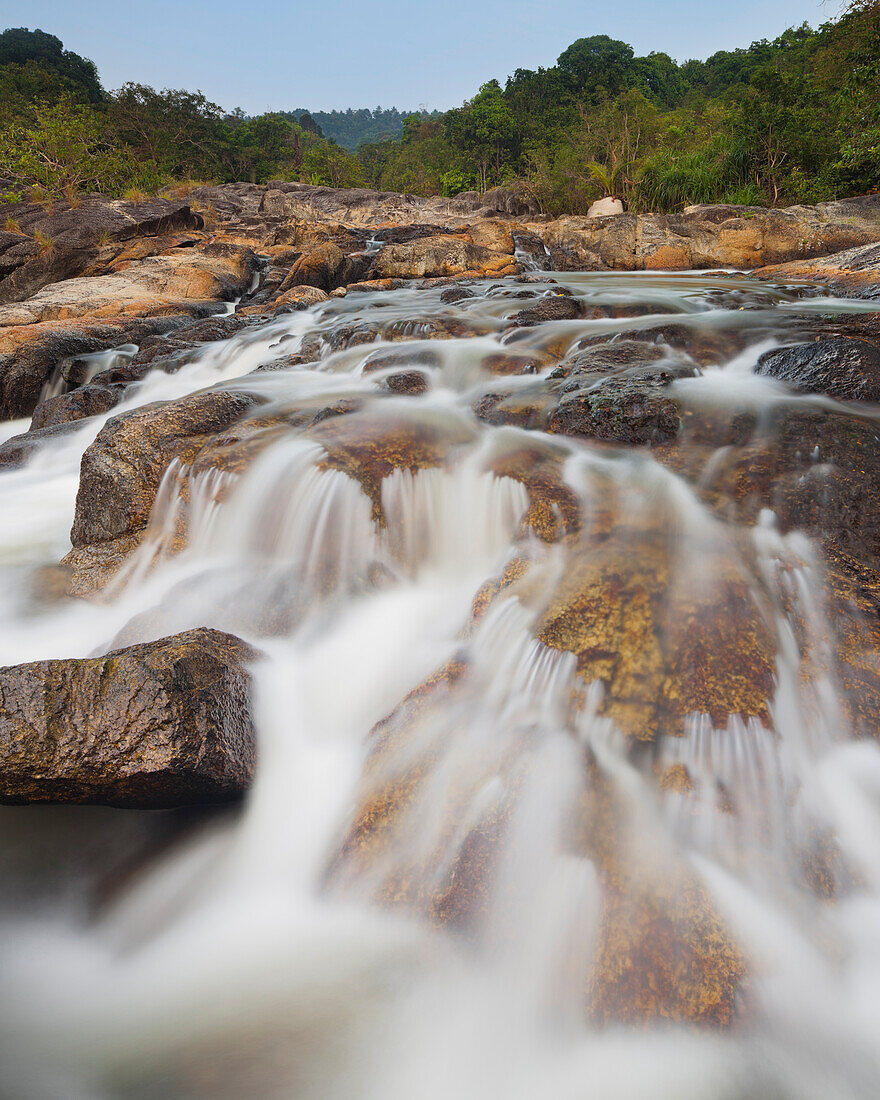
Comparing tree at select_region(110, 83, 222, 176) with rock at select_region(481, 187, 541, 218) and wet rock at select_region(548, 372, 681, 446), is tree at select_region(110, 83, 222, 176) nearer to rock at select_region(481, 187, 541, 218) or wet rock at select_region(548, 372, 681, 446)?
rock at select_region(481, 187, 541, 218)

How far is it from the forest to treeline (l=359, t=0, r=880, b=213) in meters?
0.07

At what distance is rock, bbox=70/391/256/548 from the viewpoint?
415 centimetres

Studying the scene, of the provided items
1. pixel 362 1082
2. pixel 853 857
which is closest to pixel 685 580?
pixel 853 857

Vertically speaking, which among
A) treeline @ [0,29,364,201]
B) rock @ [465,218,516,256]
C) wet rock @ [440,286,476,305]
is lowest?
wet rock @ [440,286,476,305]

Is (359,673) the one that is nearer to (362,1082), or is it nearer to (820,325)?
(362,1082)

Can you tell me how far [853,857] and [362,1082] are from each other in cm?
176

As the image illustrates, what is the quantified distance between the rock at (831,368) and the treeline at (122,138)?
72.2ft

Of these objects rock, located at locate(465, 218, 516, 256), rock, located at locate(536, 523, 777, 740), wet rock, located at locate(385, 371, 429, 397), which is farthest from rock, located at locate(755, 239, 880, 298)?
rock, located at locate(536, 523, 777, 740)

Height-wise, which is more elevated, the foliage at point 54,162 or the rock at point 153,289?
the foliage at point 54,162

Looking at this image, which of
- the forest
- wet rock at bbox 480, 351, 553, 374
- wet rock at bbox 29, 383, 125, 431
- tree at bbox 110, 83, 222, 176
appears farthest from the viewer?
tree at bbox 110, 83, 222, 176

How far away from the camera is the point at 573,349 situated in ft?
20.1

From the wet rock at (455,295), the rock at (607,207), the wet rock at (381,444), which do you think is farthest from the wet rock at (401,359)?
the rock at (607,207)

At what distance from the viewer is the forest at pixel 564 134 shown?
17.4 metres

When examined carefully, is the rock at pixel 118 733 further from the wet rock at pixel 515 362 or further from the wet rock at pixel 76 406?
the wet rock at pixel 76 406
